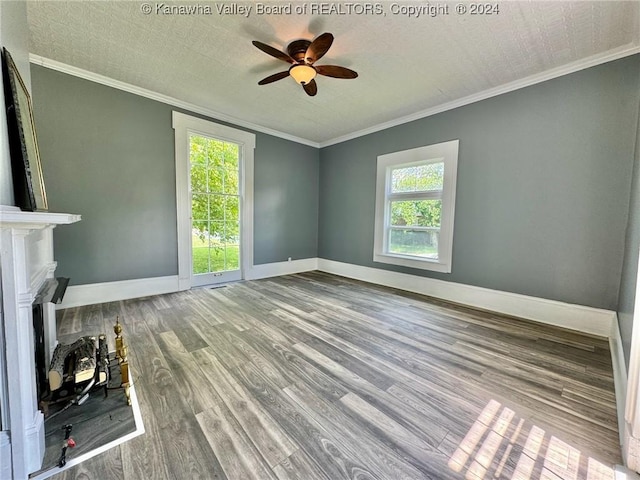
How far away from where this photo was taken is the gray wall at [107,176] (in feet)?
9.22

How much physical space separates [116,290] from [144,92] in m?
2.61

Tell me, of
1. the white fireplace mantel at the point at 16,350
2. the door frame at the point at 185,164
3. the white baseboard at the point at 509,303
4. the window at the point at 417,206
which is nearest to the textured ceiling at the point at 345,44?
the door frame at the point at 185,164

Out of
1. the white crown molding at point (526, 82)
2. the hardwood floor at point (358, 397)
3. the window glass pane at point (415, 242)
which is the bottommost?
the hardwood floor at point (358, 397)

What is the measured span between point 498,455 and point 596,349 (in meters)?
1.88

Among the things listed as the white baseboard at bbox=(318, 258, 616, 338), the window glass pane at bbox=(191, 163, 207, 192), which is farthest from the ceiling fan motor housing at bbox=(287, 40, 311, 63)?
the white baseboard at bbox=(318, 258, 616, 338)

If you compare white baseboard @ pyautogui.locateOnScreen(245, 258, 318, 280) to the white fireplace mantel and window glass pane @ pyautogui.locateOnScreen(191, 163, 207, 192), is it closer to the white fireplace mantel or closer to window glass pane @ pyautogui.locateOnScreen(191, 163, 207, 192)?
window glass pane @ pyautogui.locateOnScreen(191, 163, 207, 192)

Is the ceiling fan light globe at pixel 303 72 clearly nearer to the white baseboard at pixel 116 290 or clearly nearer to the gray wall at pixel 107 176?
the gray wall at pixel 107 176

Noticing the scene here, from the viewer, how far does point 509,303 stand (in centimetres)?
300

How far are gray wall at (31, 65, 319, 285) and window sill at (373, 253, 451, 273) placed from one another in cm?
329

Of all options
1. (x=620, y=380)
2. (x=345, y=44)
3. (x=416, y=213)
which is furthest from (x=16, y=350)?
(x=416, y=213)

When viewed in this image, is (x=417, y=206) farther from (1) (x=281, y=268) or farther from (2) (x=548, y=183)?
(1) (x=281, y=268)

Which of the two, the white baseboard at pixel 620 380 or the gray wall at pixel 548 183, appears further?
the gray wall at pixel 548 183

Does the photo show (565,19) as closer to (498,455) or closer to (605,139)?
(605,139)

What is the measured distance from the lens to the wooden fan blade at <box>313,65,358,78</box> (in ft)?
7.64
